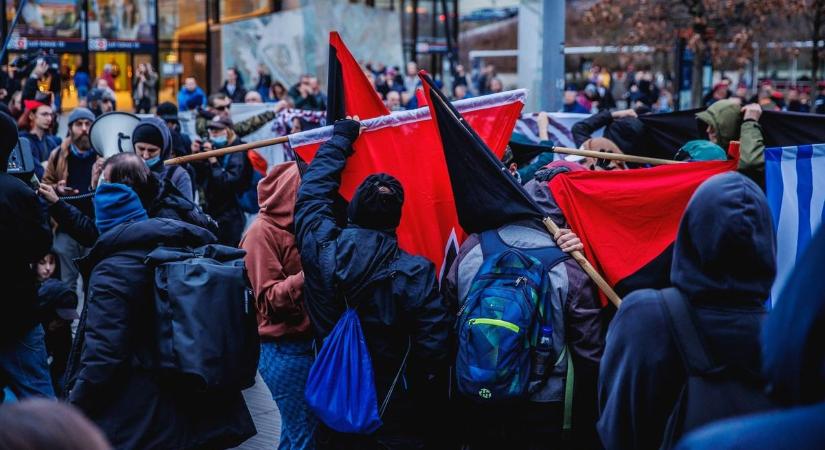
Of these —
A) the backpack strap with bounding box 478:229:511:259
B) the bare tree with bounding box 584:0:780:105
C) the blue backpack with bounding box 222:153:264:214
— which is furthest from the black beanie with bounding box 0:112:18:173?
the bare tree with bounding box 584:0:780:105

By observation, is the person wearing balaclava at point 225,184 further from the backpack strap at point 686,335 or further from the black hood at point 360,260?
the backpack strap at point 686,335

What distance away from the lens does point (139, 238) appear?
4.19 metres

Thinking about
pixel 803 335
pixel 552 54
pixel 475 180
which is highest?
pixel 552 54

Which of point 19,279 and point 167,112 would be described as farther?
point 167,112

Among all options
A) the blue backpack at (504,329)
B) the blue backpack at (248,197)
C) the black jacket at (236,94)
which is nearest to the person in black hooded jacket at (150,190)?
the blue backpack at (504,329)

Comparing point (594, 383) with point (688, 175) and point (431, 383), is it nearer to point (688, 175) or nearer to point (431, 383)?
point (431, 383)

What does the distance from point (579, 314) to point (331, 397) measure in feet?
3.55

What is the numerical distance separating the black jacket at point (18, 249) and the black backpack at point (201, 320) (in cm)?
85

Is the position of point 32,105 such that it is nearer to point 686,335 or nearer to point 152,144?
point 152,144

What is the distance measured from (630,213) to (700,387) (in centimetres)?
195

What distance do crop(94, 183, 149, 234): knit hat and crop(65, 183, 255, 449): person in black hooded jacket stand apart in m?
0.10

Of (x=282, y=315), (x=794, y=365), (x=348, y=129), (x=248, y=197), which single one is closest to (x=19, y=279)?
(x=282, y=315)

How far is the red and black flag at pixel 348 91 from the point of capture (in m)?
5.18

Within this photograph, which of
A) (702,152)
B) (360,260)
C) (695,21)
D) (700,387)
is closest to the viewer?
(700,387)
